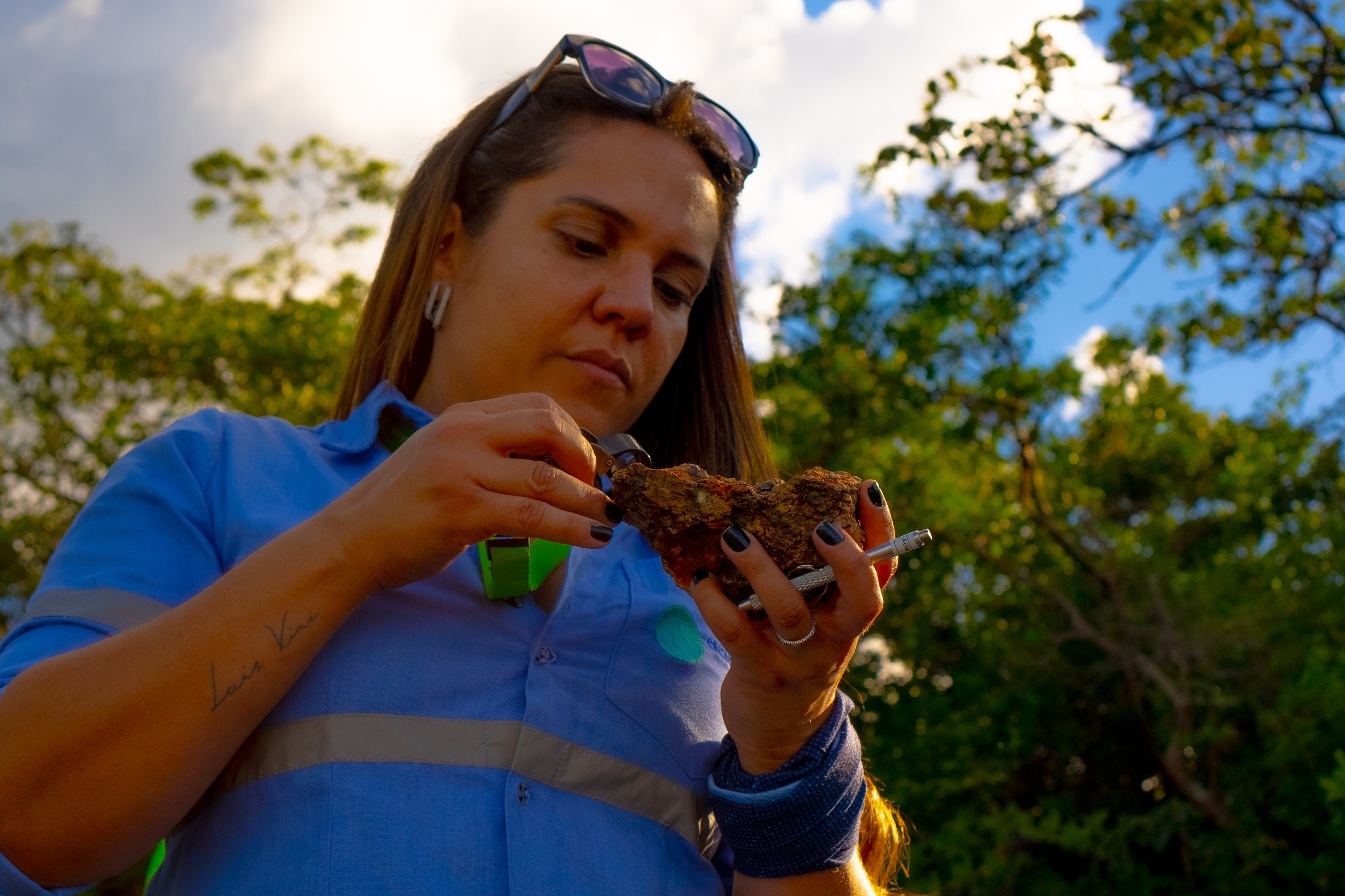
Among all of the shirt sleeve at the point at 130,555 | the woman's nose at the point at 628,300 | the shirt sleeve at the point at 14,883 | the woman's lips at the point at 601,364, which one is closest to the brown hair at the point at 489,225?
the woman's nose at the point at 628,300

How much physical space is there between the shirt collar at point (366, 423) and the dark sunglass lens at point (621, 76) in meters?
0.86

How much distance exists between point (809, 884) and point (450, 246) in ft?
5.31

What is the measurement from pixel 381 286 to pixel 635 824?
1489mm

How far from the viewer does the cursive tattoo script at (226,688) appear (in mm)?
1432

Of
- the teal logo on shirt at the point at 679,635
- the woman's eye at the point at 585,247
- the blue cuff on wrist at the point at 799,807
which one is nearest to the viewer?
the blue cuff on wrist at the point at 799,807

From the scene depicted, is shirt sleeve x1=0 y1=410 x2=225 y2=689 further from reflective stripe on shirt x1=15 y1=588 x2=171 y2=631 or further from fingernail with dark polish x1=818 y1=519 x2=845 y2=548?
fingernail with dark polish x1=818 y1=519 x2=845 y2=548

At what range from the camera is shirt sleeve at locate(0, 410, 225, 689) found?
1556 mm

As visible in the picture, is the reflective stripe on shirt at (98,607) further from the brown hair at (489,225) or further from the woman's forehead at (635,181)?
the woman's forehead at (635,181)

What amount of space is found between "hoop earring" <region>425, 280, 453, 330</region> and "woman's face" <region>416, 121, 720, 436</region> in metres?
0.02

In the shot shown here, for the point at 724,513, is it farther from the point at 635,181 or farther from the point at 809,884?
the point at 635,181

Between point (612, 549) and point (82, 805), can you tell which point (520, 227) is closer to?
point (612, 549)

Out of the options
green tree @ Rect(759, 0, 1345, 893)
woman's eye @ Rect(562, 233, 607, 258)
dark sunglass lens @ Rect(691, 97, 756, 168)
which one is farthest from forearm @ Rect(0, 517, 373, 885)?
green tree @ Rect(759, 0, 1345, 893)

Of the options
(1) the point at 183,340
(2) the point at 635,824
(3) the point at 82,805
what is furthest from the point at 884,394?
(1) the point at 183,340

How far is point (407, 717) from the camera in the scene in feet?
5.29
